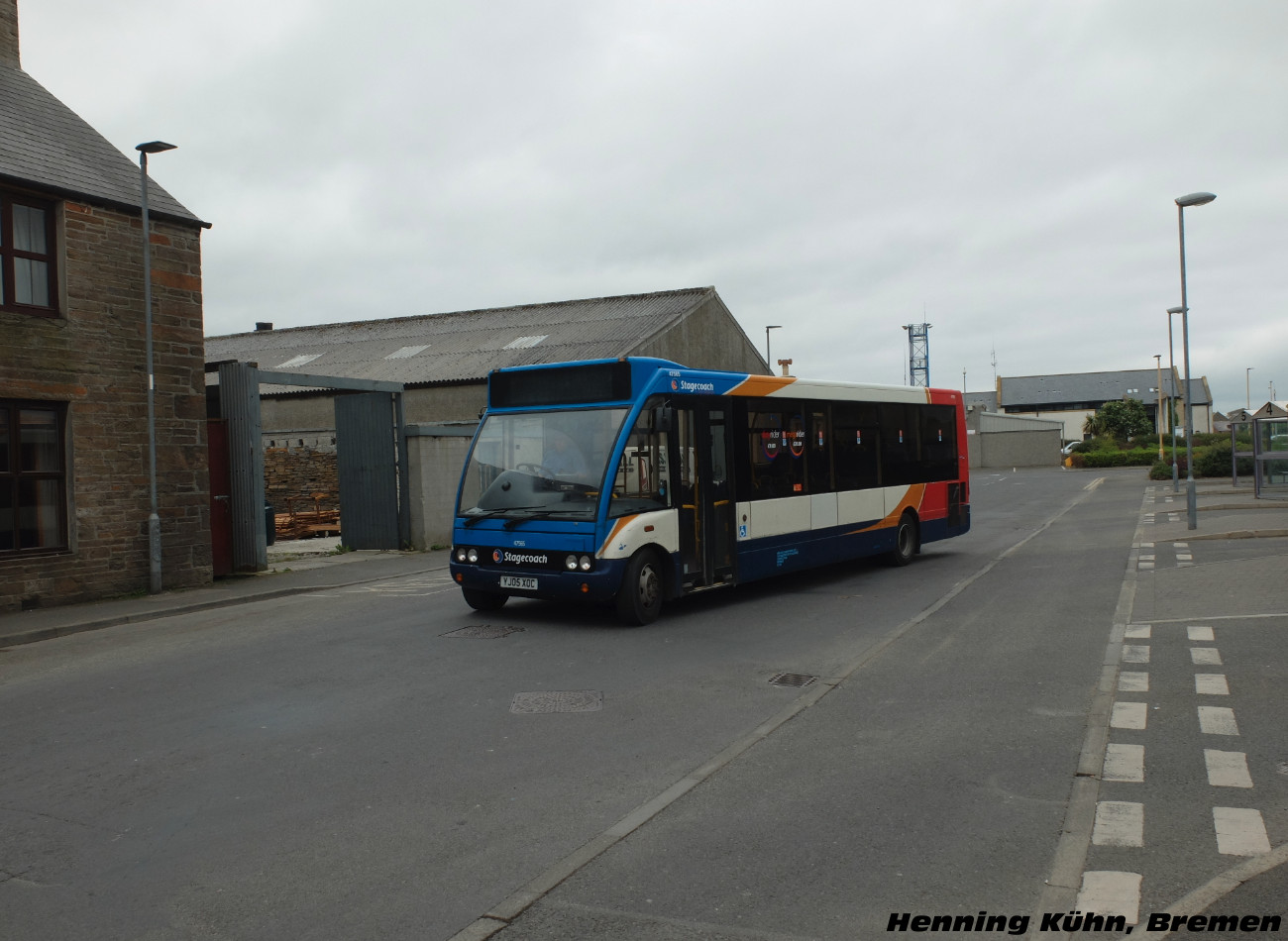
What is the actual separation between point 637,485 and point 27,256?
892 centimetres

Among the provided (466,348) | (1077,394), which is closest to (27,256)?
(466,348)

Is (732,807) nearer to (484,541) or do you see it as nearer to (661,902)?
(661,902)

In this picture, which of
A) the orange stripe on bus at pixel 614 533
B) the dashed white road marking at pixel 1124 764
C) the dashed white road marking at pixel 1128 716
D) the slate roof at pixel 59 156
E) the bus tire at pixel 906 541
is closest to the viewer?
the dashed white road marking at pixel 1124 764

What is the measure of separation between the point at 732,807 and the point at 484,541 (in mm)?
6433

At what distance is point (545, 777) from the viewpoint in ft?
18.8

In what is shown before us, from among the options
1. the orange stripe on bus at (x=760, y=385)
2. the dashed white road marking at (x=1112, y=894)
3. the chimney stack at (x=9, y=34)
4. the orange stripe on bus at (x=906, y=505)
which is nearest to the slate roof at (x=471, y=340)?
the orange stripe on bus at (x=906, y=505)

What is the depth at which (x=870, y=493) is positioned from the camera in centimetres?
1537

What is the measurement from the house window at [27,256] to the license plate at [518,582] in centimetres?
766

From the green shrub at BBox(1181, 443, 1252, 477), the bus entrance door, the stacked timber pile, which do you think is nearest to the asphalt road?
the bus entrance door

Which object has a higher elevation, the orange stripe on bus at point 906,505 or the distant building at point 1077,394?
the distant building at point 1077,394

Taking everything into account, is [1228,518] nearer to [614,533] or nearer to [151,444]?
[614,533]

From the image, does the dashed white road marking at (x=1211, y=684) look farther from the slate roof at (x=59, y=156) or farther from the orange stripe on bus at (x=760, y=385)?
the slate roof at (x=59, y=156)

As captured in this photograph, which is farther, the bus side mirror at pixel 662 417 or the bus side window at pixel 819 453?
the bus side window at pixel 819 453

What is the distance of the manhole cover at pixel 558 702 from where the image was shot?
730 cm
